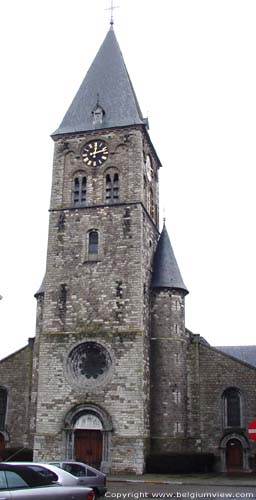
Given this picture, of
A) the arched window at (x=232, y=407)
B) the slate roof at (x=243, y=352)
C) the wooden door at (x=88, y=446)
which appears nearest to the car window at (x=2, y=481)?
the wooden door at (x=88, y=446)

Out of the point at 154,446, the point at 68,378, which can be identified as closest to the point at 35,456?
the point at 68,378

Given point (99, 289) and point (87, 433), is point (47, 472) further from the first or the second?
point (99, 289)

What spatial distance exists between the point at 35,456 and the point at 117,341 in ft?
24.2

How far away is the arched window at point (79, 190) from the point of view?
34688 mm

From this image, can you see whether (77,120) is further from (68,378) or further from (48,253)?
(68,378)

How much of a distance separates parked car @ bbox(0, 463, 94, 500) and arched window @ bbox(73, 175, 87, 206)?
973 inches

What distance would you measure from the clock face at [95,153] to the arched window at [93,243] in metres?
4.54

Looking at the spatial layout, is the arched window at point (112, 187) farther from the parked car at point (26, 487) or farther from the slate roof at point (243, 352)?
the parked car at point (26, 487)

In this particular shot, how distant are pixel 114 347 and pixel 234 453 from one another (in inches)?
366

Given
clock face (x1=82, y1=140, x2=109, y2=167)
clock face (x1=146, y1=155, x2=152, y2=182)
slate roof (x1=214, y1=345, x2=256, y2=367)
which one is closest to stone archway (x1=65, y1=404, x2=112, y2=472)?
clock face (x1=82, y1=140, x2=109, y2=167)

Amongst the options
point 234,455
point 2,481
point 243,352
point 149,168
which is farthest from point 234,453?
point 2,481

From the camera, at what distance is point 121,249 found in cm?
3259

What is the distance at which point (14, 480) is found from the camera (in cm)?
1038

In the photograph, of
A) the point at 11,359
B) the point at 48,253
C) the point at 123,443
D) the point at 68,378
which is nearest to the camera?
the point at 123,443
